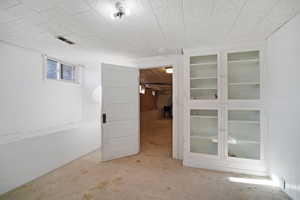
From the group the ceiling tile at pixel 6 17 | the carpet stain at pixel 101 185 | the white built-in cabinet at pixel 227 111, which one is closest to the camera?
the ceiling tile at pixel 6 17

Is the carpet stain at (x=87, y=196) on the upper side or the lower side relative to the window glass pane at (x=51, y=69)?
lower

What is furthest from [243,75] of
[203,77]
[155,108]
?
[155,108]

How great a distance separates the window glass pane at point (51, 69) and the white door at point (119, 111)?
1.32m

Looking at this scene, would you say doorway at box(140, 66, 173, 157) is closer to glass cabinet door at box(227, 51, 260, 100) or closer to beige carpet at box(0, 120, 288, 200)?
beige carpet at box(0, 120, 288, 200)

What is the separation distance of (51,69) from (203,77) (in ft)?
11.2

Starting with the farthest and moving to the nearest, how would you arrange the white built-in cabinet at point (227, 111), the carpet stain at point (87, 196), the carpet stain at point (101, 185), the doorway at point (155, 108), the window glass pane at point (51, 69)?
the doorway at point (155, 108)
the window glass pane at point (51, 69)
the white built-in cabinet at point (227, 111)
the carpet stain at point (101, 185)
the carpet stain at point (87, 196)

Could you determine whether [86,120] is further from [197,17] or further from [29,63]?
[197,17]

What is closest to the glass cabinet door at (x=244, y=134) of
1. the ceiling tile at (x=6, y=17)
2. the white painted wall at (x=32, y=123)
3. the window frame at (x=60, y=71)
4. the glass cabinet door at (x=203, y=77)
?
the glass cabinet door at (x=203, y=77)

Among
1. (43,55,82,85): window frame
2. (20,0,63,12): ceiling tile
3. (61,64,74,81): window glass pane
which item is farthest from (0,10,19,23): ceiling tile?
(61,64,74,81): window glass pane

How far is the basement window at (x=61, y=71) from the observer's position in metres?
3.35

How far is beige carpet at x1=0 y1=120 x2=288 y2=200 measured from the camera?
6.45 ft

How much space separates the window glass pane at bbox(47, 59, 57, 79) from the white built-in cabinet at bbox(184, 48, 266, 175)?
305cm

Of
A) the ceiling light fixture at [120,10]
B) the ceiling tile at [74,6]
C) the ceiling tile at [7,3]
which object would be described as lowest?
the ceiling light fixture at [120,10]

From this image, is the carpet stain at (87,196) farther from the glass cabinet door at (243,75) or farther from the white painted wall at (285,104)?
the glass cabinet door at (243,75)
